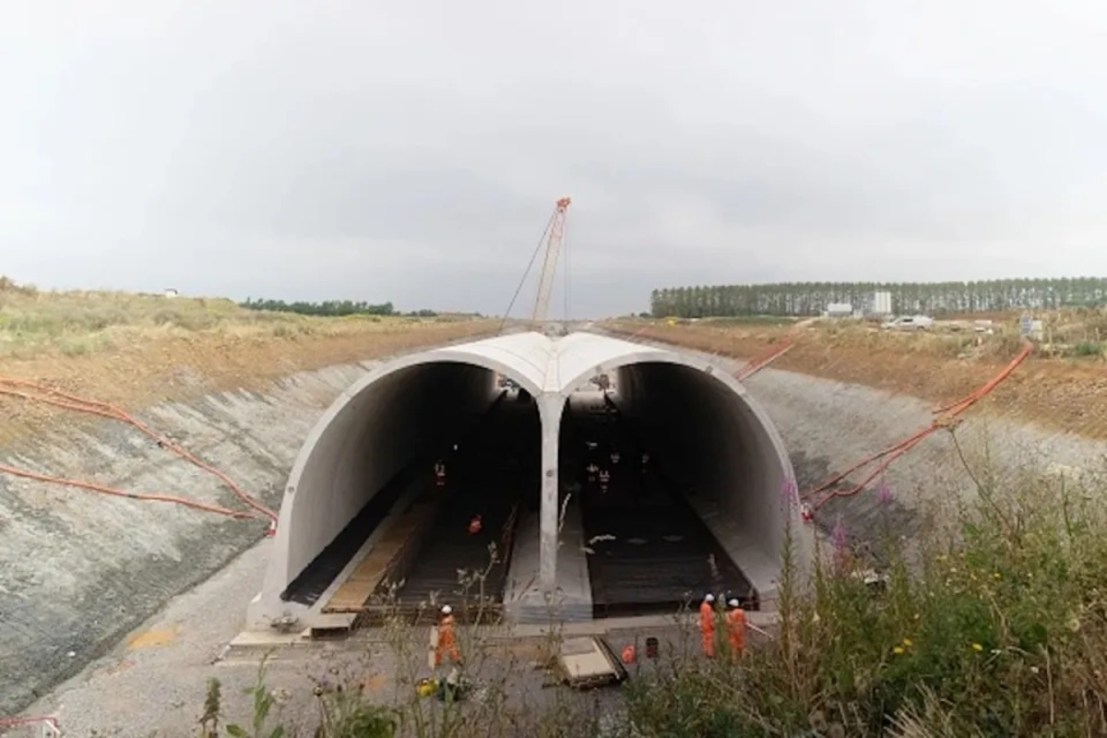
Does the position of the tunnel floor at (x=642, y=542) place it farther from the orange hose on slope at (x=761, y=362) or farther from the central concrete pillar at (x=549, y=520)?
the orange hose on slope at (x=761, y=362)

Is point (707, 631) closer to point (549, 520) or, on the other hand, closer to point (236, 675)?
point (549, 520)

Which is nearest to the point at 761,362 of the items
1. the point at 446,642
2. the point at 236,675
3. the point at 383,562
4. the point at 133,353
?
the point at 133,353

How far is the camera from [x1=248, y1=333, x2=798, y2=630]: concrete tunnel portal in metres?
12.0

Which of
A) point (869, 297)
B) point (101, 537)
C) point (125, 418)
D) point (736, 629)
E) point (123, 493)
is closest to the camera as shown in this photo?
point (736, 629)

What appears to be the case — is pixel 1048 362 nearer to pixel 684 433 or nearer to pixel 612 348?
pixel 684 433

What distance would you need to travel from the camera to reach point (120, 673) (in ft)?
33.5

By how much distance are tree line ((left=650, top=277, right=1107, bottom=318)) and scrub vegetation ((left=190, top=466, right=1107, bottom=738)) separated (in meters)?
111

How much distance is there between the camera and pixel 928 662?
5.79 m

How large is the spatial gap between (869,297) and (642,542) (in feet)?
422

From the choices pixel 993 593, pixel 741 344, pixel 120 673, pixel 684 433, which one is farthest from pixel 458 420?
pixel 741 344

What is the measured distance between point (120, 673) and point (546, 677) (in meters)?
5.35

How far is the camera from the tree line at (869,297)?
4779 inches

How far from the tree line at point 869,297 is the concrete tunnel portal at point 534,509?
3941 inches

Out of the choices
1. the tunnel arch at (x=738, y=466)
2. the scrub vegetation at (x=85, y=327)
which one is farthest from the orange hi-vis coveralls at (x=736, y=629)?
the scrub vegetation at (x=85, y=327)
